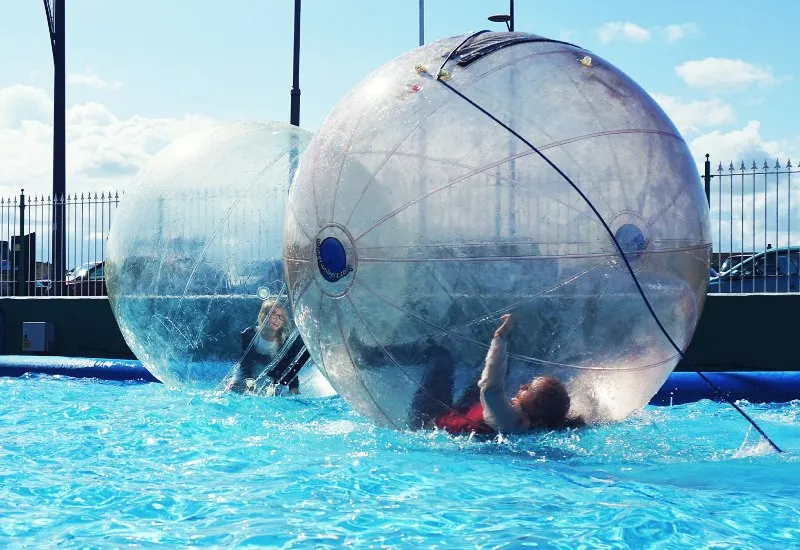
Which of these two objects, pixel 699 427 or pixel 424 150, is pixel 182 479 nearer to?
pixel 424 150

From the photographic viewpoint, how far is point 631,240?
489 cm

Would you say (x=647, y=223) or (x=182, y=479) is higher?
(x=647, y=223)

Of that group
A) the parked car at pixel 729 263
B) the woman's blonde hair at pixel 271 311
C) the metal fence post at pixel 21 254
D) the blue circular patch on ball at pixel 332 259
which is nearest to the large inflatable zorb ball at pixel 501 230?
the blue circular patch on ball at pixel 332 259

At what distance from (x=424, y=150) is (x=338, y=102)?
103 centimetres

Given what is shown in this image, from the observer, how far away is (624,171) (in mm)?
4957

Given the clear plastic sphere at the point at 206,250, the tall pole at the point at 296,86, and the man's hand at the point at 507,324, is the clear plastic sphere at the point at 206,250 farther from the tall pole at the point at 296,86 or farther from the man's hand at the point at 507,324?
the tall pole at the point at 296,86

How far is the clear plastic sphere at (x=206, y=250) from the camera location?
739cm

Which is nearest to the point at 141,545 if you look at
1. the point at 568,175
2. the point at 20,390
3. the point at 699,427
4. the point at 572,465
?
the point at 572,465

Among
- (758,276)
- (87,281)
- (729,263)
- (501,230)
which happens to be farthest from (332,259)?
(87,281)

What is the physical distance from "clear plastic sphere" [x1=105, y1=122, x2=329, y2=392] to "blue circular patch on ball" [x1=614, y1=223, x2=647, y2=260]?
3.31m

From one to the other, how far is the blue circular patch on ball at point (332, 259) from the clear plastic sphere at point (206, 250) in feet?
6.97

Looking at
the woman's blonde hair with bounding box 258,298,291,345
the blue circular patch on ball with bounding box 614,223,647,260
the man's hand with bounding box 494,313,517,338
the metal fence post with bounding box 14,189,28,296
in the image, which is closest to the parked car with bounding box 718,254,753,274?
the woman's blonde hair with bounding box 258,298,291,345

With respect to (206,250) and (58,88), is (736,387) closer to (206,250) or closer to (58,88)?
(206,250)

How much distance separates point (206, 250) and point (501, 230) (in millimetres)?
3391
